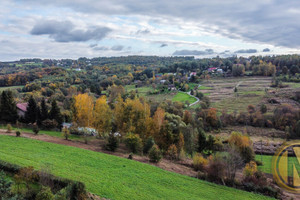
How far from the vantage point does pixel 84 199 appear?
1227cm

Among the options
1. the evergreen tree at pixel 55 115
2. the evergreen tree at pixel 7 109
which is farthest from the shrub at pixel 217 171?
the evergreen tree at pixel 7 109

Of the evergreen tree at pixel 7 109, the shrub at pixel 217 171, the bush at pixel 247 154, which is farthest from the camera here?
the evergreen tree at pixel 7 109

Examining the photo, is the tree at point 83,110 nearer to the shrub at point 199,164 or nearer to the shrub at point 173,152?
the shrub at point 173,152

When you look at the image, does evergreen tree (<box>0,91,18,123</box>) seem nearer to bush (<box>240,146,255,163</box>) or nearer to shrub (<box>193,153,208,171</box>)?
shrub (<box>193,153,208,171</box>)

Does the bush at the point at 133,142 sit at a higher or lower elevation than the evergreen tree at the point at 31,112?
lower

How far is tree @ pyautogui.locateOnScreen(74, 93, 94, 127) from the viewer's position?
28.2 metres

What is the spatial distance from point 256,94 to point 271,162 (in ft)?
174

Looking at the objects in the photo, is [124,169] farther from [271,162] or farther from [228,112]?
[228,112]
